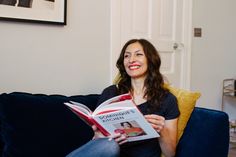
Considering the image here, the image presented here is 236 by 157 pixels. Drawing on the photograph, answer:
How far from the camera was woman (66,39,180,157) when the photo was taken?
1483mm

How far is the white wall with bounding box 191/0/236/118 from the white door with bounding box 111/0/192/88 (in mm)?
163

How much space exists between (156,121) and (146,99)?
22 centimetres

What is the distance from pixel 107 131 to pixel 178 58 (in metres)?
1.94

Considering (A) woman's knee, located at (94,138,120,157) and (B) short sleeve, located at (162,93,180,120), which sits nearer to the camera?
(A) woman's knee, located at (94,138,120,157)

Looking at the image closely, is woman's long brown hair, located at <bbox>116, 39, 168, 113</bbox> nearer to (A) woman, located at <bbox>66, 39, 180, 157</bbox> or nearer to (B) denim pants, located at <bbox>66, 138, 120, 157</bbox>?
(A) woman, located at <bbox>66, 39, 180, 157</bbox>

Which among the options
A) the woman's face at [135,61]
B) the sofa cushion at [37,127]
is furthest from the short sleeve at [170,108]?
the sofa cushion at [37,127]

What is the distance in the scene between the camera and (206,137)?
59.8 inches

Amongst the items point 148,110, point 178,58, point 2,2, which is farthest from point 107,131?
point 178,58

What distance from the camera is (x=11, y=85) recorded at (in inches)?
78.7

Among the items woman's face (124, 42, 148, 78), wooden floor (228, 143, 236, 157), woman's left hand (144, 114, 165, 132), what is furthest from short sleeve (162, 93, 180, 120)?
wooden floor (228, 143, 236, 157)

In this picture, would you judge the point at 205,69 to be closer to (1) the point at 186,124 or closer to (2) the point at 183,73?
(2) the point at 183,73

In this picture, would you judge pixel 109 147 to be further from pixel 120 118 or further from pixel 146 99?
pixel 146 99

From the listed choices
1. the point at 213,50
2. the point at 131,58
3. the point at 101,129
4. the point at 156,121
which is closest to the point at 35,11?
the point at 131,58

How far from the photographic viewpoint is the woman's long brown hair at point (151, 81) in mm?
1612
